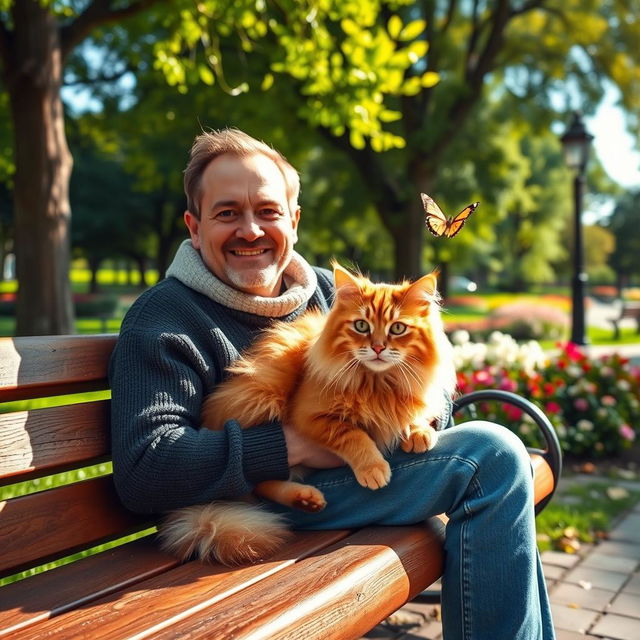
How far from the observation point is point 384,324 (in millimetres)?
2107

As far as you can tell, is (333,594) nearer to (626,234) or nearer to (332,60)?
(332,60)

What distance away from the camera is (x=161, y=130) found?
46.3ft

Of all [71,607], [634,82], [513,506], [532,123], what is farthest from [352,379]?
[532,123]

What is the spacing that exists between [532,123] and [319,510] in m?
16.2

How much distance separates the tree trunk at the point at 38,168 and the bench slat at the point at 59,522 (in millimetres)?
5705

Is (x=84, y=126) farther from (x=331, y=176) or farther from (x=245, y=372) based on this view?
(x=245, y=372)

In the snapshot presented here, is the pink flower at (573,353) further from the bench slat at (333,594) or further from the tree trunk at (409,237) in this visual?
the tree trunk at (409,237)

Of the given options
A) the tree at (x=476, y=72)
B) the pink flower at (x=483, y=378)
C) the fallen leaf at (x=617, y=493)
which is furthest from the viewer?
the tree at (x=476, y=72)

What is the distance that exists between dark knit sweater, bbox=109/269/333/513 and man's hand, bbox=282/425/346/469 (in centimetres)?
4

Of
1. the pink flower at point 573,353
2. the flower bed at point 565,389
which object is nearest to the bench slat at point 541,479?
the flower bed at point 565,389

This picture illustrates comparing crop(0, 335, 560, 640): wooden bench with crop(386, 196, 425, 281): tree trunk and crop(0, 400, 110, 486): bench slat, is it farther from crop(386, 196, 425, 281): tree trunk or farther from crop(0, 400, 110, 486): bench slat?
crop(386, 196, 425, 281): tree trunk

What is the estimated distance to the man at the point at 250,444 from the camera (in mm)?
1999

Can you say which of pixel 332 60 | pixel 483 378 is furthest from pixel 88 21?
pixel 483 378

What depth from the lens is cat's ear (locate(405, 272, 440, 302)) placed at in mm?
2148
